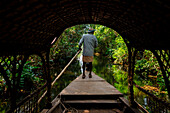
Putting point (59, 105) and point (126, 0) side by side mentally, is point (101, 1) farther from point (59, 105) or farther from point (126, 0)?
point (59, 105)

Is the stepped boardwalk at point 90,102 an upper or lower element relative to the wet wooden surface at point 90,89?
lower

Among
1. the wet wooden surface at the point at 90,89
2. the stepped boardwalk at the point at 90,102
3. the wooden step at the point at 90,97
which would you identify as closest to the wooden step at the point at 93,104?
the stepped boardwalk at the point at 90,102

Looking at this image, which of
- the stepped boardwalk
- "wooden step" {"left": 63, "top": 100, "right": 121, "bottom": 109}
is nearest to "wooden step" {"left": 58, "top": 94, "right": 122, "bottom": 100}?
the stepped boardwalk

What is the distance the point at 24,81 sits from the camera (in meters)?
4.34

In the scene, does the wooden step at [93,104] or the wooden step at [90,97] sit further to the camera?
the wooden step at [90,97]

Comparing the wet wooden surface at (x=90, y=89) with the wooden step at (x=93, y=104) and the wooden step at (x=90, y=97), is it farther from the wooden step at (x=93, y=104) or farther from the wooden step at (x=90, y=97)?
the wooden step at (x=93, y=104)

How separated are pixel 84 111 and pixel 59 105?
0.58m

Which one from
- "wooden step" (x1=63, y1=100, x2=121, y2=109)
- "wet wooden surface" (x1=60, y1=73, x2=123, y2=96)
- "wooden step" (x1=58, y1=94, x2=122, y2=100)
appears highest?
"wet wooden surface" (x1=60, y1=73, x2=123, y2=96)

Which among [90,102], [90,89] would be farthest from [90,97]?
[90,89]

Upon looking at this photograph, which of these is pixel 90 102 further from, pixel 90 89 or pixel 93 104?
pixel 90 89

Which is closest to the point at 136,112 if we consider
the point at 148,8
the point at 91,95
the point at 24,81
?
the point at 91,95

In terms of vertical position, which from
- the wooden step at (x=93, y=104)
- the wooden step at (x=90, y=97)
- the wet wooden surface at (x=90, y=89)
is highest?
the wet wooden surface at (x=90, y=89)

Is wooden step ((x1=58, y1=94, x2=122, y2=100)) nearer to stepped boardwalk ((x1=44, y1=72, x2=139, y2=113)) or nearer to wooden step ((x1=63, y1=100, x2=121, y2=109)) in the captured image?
stepped boardwalk ((x1=44, y1=72, x2=139, y2=113))

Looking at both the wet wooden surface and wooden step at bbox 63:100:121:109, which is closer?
wooden step at bbox 63:100:121:109
